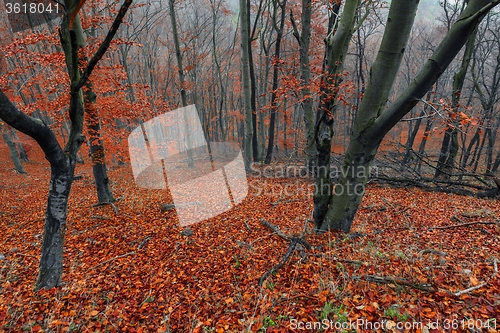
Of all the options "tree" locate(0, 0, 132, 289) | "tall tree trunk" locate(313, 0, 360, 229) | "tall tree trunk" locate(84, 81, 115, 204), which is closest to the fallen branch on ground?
"tall tree trunk" locate(313, 0, 360, 229)

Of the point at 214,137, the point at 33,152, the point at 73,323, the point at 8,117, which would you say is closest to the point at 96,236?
the point at 73,323

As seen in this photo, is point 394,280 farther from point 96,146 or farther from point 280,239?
point 96,146

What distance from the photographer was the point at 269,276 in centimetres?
381

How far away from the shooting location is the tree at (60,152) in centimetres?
326

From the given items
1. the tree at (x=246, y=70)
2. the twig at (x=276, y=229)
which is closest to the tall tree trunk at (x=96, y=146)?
the twig at (x=276, y=229)

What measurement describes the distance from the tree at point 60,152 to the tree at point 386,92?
3761 mm

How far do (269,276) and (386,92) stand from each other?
3395mm

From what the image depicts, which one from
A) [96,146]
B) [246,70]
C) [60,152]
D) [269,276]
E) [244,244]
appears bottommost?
[244,244]

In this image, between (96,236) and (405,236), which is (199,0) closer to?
(96,236)

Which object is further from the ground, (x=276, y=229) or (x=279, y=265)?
(x=279, y=265)

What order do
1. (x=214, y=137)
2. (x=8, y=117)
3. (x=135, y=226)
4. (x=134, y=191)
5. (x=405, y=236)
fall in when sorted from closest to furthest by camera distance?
(x=8, y=117)
(x=405, y=236)
(x=135, y=226)
(x=134, y=191)
(x=214, y=137)

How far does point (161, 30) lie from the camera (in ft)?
78.5

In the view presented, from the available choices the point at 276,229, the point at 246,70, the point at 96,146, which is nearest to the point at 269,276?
the point at 276,229

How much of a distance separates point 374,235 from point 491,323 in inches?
96.5
